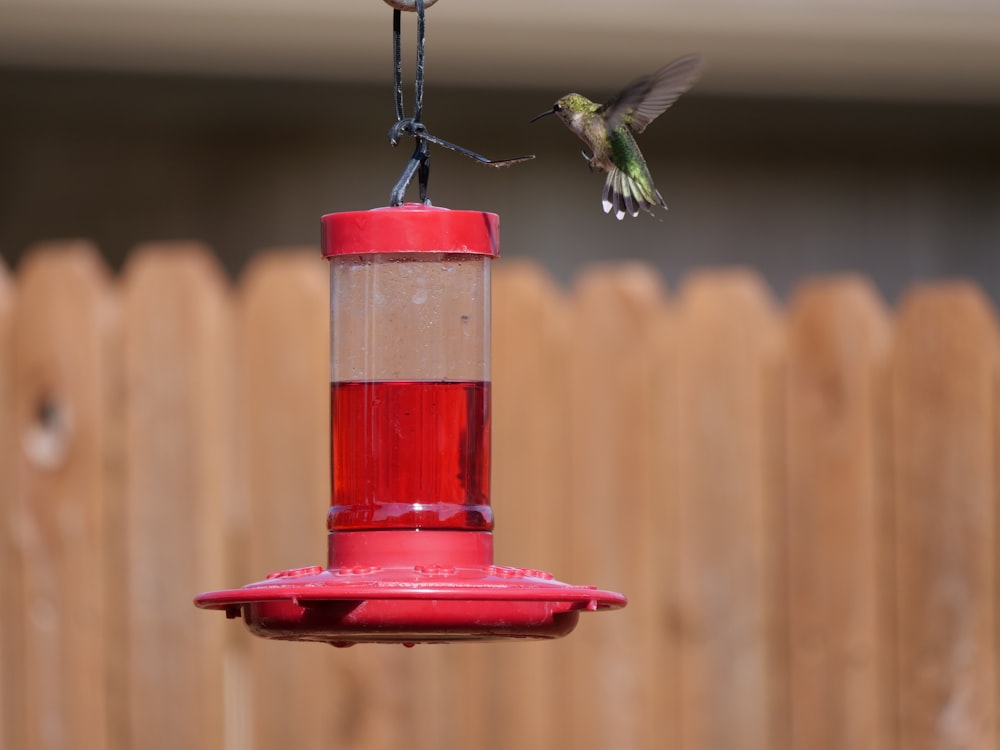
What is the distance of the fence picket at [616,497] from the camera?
453cm

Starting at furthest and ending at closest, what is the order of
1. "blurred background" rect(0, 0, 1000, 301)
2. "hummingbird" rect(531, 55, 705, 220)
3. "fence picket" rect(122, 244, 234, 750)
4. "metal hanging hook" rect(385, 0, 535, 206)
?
"blurred background" rect(0, 0, 1000, 301), "fence picket" rect(122, 244, 234, 750), "hummingbird" rect(531, 55, 705, 220), "metal hanging hook" rect(385, 0, 535, 206)

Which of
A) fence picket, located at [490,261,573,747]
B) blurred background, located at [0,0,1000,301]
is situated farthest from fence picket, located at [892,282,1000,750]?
blurred background, located at [0,0,1000,301]

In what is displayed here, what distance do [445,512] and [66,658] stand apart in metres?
1.98

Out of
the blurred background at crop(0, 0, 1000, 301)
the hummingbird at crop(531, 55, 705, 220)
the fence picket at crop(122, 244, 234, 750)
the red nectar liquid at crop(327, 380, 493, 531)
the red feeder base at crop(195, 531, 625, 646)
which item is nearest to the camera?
the red feeder base at crop(195, 531, 625, 646)

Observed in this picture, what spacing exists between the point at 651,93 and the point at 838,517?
183 centimetres

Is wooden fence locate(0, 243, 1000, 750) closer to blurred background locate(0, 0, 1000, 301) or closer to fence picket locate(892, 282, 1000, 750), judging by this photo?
fence picket locate(892, 282, 1000, 750)

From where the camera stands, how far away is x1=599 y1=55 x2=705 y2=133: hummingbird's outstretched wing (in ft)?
9.64

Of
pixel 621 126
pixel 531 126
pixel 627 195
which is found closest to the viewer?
pixel 627 195

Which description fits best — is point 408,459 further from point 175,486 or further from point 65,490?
point 65,490

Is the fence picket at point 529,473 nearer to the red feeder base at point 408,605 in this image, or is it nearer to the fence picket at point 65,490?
the fence picket at point 65,490

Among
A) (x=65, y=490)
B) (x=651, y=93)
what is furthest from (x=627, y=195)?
(x=65, y=490)

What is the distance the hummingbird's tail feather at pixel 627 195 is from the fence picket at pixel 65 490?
76.0 inches

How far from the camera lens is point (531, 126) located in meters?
7.11

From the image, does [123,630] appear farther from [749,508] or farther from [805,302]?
[805,302]
